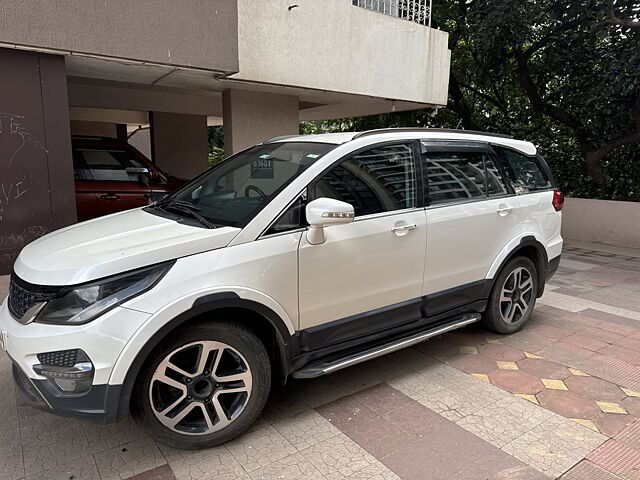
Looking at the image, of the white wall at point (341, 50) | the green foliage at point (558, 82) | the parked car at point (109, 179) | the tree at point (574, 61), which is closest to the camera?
the parked car at point (109, 179)

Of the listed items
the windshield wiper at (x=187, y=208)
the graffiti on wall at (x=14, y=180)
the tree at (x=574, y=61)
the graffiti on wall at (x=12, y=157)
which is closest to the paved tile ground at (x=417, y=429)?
the windshield wiper at (x=187, y=208)

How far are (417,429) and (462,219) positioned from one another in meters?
1.65

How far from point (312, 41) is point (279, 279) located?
573 cm

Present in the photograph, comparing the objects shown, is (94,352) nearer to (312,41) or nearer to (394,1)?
(312,41)

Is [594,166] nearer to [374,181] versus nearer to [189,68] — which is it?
[189,68]

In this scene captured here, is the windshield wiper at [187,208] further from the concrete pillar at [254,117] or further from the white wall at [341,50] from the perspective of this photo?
the concrete pillar at [254,117]

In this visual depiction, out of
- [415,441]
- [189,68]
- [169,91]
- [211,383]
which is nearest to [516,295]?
[415,441]

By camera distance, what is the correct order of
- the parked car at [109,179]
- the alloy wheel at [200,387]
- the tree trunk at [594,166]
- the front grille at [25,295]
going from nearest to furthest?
the front grille at [25,295] < the alloy wheel at [200,387] < the parked car at [109,179] < the tree trunk at [594,166]

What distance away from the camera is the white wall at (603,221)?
930 cm

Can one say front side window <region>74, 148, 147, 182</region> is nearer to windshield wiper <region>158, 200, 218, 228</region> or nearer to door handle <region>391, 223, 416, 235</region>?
windshield wiper <region>158, 200, 218, 228</region>

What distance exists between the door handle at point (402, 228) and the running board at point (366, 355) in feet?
2.56

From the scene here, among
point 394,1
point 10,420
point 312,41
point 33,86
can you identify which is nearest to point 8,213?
point 33,86

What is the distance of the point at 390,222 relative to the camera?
3.22 metres

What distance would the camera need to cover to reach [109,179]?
6793 millimetres
